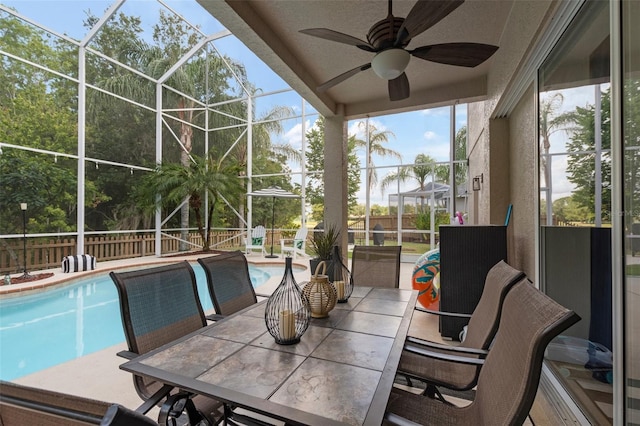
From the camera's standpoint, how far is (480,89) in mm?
4098

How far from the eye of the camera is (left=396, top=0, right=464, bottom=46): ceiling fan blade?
1.74 metres

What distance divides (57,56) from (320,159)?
8.36 meters

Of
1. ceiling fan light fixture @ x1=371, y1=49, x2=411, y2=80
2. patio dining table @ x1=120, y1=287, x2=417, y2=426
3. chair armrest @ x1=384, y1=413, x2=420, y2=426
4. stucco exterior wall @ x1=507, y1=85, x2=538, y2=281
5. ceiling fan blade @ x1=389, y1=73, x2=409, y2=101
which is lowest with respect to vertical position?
chair armrest @ x1=384, y1=413, x2=420, y2=426

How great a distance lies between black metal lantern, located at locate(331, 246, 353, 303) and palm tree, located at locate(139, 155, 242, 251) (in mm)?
8161

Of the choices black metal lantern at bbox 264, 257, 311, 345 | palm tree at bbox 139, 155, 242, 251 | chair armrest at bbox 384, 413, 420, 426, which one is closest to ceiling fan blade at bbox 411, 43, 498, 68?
black metal lantern at bbox 264, 257, 311, 345

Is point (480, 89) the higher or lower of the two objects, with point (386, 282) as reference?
higher

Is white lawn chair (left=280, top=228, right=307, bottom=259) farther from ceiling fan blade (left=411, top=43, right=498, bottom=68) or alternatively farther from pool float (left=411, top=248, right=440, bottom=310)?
ceiling fan blade (left=411, top=43, right=498, bottom=68)

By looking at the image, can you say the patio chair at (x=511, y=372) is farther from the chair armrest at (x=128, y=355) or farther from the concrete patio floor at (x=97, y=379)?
the chair armrest at (x=128, y=355)

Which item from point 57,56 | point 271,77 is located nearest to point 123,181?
point 57,56

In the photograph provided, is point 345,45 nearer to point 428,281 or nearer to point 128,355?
point 428,281

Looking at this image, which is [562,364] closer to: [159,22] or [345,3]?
[345,3]

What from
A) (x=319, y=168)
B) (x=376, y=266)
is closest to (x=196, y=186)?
(x=319, y=168)

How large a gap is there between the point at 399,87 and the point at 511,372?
2469 millimetres

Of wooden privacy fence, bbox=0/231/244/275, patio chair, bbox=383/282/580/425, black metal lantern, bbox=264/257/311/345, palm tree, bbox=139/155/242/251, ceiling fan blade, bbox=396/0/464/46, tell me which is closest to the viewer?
patio chair, bbox=383/282/580/425
